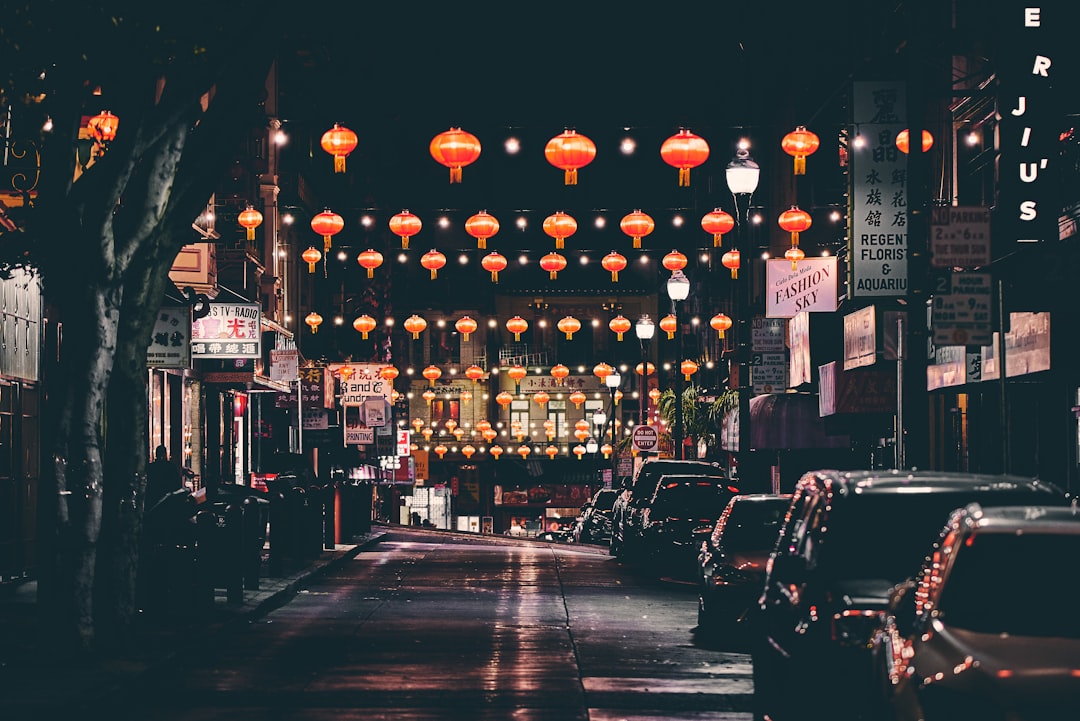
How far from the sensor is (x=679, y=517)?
92.9ft

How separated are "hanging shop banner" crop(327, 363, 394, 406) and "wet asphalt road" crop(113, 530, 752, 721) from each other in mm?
30240

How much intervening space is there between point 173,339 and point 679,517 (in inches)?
352

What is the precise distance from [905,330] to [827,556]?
8.82 m

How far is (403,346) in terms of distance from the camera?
100 m

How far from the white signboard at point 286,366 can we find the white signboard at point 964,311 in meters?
26.0

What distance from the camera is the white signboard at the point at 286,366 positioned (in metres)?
40.9

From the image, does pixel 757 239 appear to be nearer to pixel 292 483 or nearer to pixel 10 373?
pixel 292 483

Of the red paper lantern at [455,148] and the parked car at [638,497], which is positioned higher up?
the red paper lantern at [455,148]

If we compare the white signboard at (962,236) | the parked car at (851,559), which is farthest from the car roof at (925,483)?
the white signboard at (962,236)

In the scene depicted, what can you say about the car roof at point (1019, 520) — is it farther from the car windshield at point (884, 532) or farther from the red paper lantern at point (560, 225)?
the red paper lantern at point (560, 225)

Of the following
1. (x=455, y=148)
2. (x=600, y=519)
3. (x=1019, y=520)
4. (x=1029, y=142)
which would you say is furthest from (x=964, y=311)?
(x=600, y=519)

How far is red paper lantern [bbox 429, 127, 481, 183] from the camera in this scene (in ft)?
71.8

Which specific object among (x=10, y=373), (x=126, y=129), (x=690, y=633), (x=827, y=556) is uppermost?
(x=126, y=129)

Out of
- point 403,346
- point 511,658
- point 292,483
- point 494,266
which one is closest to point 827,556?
point 511,658
